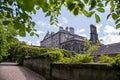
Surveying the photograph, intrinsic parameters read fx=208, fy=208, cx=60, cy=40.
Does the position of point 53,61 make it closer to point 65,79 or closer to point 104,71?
point 65,79

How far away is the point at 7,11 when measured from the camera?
2.82 metres

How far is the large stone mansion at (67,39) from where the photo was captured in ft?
167

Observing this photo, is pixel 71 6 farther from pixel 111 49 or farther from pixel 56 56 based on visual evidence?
pixel 111 49

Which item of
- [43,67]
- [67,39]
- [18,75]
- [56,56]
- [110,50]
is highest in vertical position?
[67,39]

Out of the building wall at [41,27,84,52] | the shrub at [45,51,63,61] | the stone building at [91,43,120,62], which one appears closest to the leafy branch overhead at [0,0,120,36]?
the shrub at [45,51,63,61]

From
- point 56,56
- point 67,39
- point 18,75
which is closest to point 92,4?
point 56,56

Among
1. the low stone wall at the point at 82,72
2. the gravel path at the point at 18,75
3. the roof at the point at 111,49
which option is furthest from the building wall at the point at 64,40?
the low stone wall at the point at 82,72

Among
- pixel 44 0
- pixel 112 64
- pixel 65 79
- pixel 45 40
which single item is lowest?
pixel 65 79

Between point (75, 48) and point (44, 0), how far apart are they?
52.1 meters

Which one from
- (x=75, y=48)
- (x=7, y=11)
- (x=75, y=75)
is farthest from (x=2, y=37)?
(x=75, y=48)

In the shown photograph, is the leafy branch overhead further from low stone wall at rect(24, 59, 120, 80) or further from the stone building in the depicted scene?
the stone building

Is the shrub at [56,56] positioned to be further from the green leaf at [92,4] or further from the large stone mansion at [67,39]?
the large stone mansion at [67,39]

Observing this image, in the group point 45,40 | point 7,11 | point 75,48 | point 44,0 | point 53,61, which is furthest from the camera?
point 45,40

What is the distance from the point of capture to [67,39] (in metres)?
60.1
